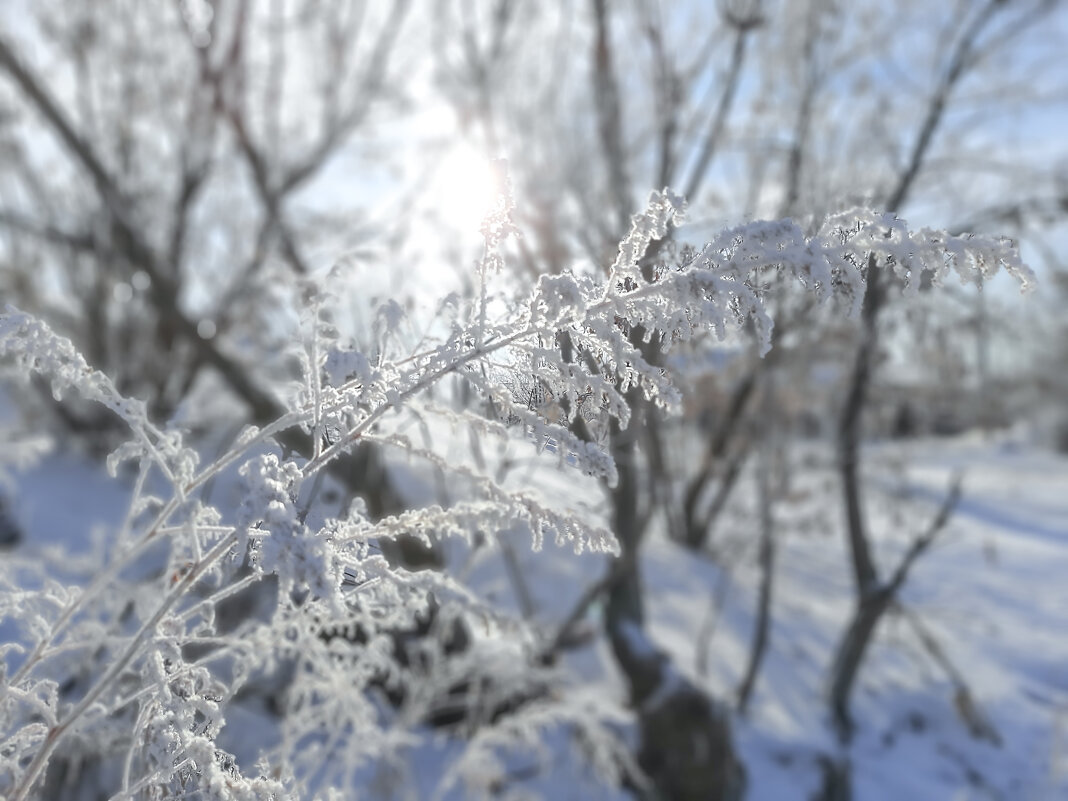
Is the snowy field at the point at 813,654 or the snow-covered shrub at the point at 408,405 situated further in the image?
the snowy field at the point at 813,654

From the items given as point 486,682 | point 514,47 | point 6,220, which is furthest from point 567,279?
point 514,47

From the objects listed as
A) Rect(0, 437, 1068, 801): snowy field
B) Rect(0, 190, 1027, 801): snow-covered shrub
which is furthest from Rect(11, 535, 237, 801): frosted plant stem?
Rect(0, 437, 1068, 801): snowy field

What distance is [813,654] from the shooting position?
20.2ft

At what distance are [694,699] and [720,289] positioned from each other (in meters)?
3.66

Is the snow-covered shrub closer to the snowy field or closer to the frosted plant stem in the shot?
the frosted plant stem

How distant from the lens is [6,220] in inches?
190

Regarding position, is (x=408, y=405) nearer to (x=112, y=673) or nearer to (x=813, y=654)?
(x=112, y=673)

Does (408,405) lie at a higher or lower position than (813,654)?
lower

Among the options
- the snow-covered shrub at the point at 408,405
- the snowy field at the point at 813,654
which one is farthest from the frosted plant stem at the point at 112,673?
the snowy field at the point at 813,654

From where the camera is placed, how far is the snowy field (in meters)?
3.98

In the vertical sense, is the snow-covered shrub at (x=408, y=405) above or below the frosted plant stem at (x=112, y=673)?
above

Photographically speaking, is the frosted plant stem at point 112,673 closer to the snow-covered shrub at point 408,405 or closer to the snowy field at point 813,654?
the snow-covered shrub at point 408,405

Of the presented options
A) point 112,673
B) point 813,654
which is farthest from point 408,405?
point 813,654

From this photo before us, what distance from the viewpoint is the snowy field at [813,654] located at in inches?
157
